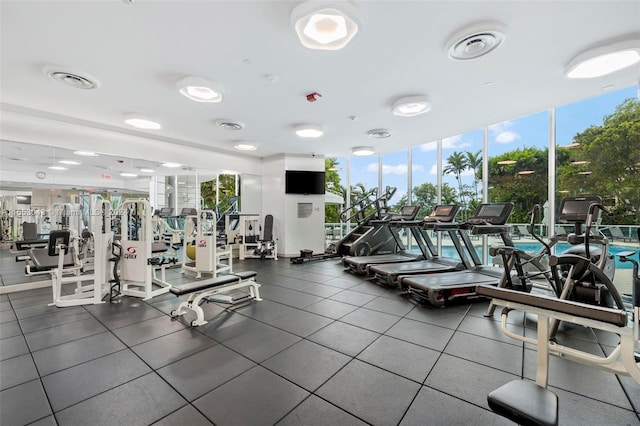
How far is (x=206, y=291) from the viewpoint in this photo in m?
3.47

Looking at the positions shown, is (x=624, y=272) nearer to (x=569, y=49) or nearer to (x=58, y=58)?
(x=569, y=49)

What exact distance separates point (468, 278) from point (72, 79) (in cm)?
635

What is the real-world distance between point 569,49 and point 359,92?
243 cm

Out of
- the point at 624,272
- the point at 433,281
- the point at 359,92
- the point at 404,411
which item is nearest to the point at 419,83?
the point at 359,92

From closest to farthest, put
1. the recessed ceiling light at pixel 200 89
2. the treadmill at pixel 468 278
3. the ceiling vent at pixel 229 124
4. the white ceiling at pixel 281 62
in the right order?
the white ceiling at pixel 281 62, the recessed ceiling light at pixel 200 89, the treadmill at pixel 468 278, the ceiling vent at pixel 229 124

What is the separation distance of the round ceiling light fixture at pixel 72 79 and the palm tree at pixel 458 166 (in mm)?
6921

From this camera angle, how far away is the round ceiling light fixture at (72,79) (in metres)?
3.25

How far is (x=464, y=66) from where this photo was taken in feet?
10.8

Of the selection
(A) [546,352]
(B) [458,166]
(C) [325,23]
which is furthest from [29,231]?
(B) [458,166]

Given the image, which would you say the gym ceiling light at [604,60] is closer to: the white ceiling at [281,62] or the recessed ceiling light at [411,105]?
the white ceiling at [281,62]

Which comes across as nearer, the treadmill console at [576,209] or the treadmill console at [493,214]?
the treadmill console at [576,209]

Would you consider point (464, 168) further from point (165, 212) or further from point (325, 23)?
point (165, 212)

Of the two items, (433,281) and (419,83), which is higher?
(419,83)

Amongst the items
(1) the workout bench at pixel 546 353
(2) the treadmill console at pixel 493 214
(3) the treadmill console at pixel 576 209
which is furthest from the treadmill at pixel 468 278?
(1) the workout bench at pixel 546 353
